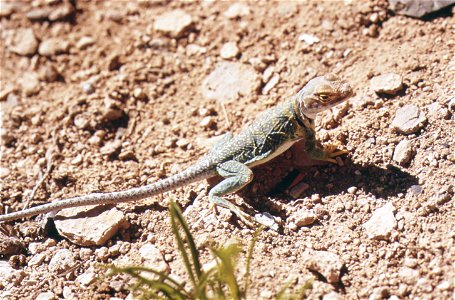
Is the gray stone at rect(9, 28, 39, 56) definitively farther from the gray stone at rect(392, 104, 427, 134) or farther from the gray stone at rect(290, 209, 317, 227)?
the gray stone at rect(392, 104, 427, 134)

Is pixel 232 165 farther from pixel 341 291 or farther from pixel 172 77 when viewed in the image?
pixel 172 77

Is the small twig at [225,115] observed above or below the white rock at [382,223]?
above

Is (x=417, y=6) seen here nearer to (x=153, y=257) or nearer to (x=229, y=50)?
(x=229, y=50)

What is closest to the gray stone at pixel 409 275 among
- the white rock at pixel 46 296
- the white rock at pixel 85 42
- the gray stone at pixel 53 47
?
the white rock at pixel 46 296

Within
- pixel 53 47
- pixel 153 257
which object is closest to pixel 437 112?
pixel 153 257

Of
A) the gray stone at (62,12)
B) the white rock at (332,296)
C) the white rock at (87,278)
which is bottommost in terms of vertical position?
the white rock at (332,296)

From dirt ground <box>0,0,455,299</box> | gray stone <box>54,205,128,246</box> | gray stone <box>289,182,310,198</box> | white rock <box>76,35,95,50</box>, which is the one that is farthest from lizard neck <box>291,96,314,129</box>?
white rock <box>76,35,95,50</box>

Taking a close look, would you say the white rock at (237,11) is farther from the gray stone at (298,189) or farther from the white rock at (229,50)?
the gray stone at (298,189)
